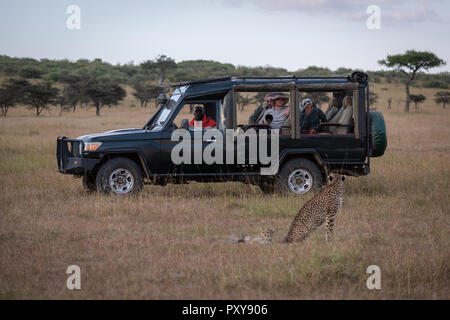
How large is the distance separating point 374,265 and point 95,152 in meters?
5.18

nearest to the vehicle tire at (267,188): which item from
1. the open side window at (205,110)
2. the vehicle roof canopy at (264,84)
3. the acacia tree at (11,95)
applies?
the open side window at (205,110)

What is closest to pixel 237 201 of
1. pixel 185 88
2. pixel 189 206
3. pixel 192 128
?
pixel 189 206

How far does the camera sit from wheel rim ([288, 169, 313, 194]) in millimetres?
9562

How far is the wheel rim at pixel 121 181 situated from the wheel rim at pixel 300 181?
8.75 ft

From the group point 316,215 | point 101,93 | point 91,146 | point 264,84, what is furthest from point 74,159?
point 101,93

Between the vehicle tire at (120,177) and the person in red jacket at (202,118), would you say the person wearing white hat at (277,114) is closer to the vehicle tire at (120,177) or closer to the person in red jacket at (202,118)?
the person in red jacket at (202,118)

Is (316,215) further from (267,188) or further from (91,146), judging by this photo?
(91,146)

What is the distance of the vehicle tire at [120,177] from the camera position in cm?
919

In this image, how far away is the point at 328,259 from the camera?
18.5 ft

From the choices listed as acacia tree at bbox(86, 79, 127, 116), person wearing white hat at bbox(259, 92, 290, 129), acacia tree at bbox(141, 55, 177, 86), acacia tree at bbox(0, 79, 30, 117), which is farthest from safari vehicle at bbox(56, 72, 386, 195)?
acacia tree at bbox(141, 55, 177, 86)

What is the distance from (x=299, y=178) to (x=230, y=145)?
4.46ft

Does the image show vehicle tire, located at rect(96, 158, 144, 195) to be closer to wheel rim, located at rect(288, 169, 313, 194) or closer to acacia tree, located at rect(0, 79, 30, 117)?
wheel rim, located at rect(288, 169, 313, 194)
